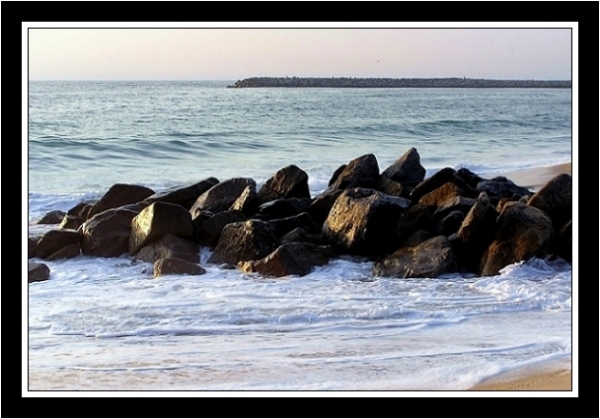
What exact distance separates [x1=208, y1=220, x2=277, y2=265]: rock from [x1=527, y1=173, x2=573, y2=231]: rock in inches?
102

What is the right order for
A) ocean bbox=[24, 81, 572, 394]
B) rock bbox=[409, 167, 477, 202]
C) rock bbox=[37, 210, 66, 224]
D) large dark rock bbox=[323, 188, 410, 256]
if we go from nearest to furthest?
ocean bbox=[24, 81, 572, 394], large dark rock bbox=[323, 188, 410, 256], rock bbox=[409, 167, 477, 202], rock bbox=[37, 210, 66, 224]

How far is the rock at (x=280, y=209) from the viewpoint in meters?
7.96

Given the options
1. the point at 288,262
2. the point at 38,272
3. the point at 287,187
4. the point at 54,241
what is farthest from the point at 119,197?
the point at 288,262

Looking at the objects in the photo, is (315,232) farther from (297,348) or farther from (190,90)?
(190,90)

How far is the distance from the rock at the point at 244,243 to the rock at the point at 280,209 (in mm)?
759

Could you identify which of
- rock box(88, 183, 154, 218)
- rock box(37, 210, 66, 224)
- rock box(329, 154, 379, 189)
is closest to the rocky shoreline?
rock box(329, 154, 379, 189)

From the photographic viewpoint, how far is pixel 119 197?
28.7 ft

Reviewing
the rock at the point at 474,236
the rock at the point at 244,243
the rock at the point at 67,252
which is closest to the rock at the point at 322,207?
the rock at the point at 244,243

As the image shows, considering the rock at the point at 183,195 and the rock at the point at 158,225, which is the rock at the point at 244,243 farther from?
the rock at the point at 183,195

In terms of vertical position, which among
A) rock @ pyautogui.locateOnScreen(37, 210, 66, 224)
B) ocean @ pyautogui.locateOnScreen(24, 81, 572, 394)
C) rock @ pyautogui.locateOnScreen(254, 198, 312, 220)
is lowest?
ocean @ pyautogui.locateOnScreen(24, 81, 572, 394)

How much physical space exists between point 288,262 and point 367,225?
0.93 m

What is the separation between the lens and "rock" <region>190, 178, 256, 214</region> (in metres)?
8.29

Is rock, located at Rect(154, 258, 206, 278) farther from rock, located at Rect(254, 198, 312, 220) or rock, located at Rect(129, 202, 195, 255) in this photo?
rock, located at Rect(254, 198, 312, 220)

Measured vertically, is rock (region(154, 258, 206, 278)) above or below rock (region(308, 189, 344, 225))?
below
